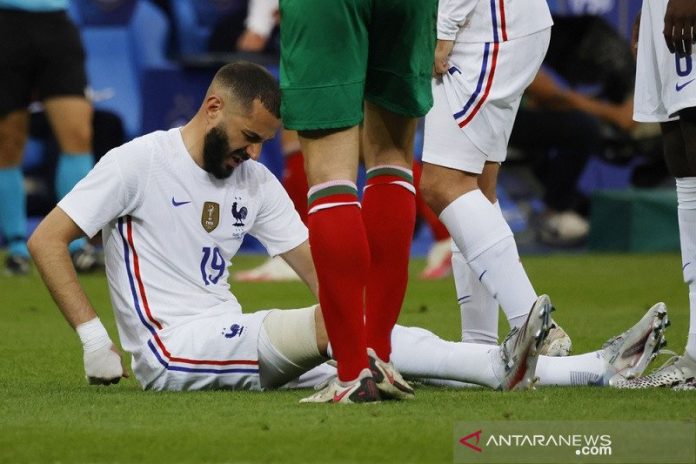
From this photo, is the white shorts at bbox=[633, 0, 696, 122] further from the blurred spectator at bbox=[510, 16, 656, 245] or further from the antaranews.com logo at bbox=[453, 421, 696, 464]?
the blurred spectator at bbox=[510, 16, 656, 245]

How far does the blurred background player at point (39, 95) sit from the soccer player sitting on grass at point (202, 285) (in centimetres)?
378

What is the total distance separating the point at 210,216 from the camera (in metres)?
3.69

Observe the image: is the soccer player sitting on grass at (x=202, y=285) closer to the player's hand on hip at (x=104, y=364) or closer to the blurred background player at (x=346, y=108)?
the player's hand on hip at (x=104, y=364)

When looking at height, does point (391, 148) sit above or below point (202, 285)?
above

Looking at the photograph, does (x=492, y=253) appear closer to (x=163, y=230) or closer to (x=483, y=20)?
(x=483, y=20)

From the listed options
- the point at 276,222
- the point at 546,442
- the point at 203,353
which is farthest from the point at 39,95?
the point at 546,442

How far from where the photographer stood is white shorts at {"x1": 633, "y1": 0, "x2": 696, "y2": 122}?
363 cm

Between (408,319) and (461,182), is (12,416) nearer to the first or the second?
(461,182)

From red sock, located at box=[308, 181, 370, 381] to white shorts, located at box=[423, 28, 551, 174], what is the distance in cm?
72

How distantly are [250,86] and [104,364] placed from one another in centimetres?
76

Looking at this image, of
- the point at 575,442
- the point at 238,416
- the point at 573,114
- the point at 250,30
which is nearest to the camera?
the point at 575,442

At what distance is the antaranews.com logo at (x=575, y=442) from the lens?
2.60 meters

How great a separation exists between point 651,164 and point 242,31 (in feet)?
9.62

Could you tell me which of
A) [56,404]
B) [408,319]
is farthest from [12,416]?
[408,319]
